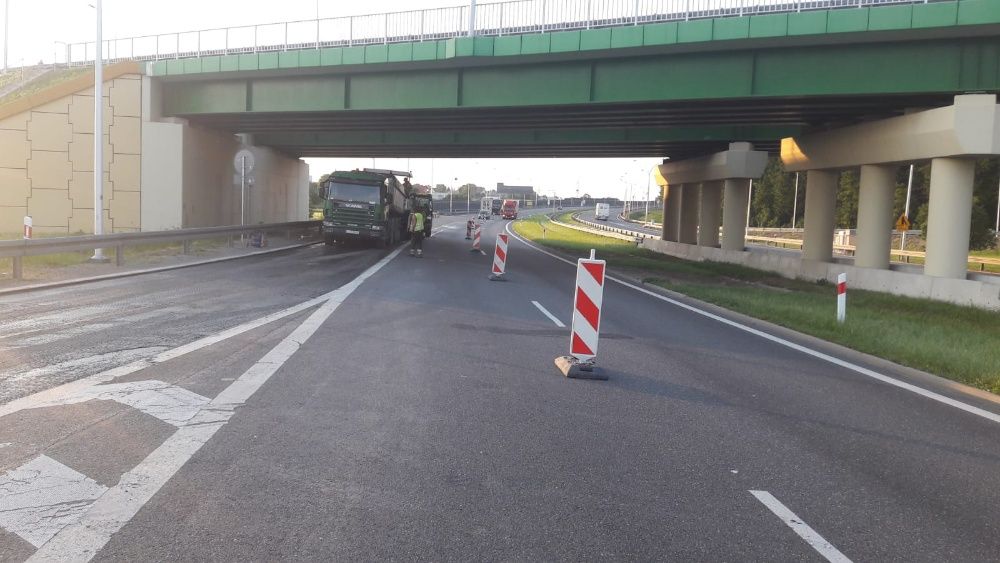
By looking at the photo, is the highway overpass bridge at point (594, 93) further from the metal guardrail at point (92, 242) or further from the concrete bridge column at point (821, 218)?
the metal guardrail at point (92, 242)

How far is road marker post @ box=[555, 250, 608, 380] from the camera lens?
9102 millimetres

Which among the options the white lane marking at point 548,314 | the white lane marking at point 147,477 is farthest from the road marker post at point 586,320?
the white lane marking at point 548,314

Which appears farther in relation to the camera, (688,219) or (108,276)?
(688,219)

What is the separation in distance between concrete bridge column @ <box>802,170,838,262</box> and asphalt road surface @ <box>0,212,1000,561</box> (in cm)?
1761

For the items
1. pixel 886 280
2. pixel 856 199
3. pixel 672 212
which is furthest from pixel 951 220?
pixel 856 199

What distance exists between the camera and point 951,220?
20531 mm

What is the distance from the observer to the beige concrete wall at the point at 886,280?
62.6ft

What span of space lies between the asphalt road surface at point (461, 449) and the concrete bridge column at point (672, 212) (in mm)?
36082

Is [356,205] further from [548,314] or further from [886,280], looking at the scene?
[548,314]

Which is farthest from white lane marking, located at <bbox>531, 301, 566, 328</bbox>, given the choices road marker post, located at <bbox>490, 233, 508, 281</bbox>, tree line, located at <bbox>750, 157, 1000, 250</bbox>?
tree line, located at <bbox>750, 157, 1000, 250</bbox>

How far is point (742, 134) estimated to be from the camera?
32469mm

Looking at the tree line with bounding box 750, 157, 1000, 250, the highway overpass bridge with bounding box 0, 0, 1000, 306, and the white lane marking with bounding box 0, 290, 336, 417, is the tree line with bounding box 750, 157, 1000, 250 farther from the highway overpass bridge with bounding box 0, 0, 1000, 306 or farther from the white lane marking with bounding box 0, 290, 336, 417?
Answer: the white lane marking with bounding box 0, 290, 336, 417

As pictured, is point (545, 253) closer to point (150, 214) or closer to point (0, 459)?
point (150, 214)

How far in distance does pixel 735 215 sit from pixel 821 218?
318 inches
